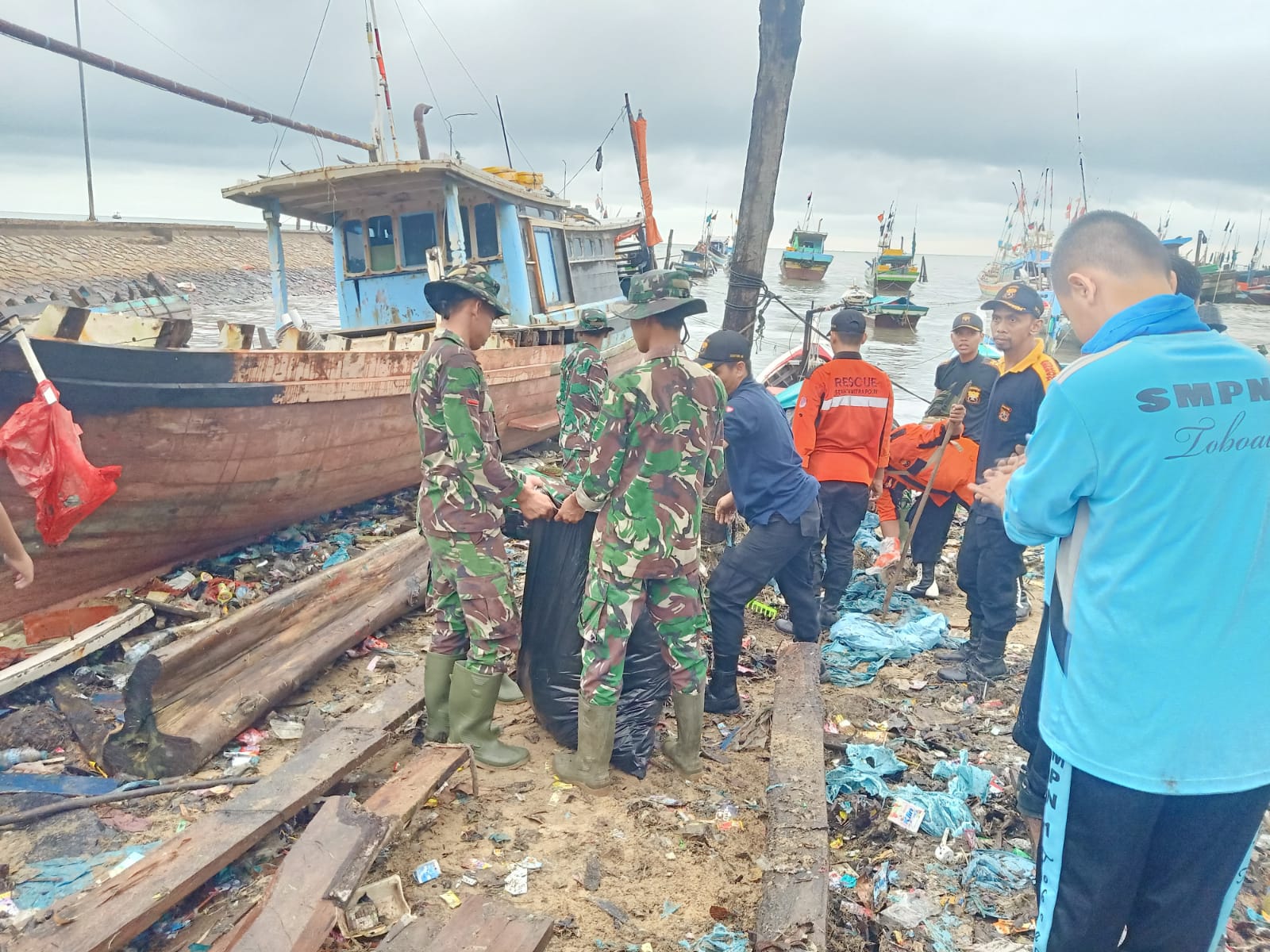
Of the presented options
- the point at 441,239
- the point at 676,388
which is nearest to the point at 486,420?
the point at 676,388

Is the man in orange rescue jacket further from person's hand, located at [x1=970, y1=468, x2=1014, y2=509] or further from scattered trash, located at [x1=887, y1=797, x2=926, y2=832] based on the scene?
person's hand, located at [x1=970, y1=468, x2=1014, y2=509]

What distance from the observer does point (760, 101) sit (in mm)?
5273

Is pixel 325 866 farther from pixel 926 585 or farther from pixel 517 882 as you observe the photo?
pixel 926 585

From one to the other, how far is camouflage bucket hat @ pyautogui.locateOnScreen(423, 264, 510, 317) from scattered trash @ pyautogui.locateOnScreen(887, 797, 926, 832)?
2526 millimetres

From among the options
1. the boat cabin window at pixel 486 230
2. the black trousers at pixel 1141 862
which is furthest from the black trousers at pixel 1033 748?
the boat cabin window at pixel 486 230

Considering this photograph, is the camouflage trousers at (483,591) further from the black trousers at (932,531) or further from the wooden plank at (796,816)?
the black trousers at (932,531)

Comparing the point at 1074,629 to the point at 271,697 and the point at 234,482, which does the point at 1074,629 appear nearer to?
the point at 271,697

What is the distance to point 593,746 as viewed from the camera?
10.3ft

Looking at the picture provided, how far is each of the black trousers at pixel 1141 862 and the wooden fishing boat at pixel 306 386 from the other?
16.2 ft

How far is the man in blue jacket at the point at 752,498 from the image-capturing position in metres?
3.75

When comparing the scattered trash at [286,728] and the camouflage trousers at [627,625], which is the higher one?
the camouflage trousers at [627,625]

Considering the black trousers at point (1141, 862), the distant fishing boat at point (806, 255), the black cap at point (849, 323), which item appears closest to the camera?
the black trousers at point (1141, 862)

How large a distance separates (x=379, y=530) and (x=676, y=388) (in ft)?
14.1

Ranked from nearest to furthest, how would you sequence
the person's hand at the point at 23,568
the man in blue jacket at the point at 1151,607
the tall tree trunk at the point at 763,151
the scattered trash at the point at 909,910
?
the man in blue jacket at the point at 1151,607, the scattered trash at the point at 909,910, the person's hand at the point at 23,568, the tall tree trunk at the point at 763,151
